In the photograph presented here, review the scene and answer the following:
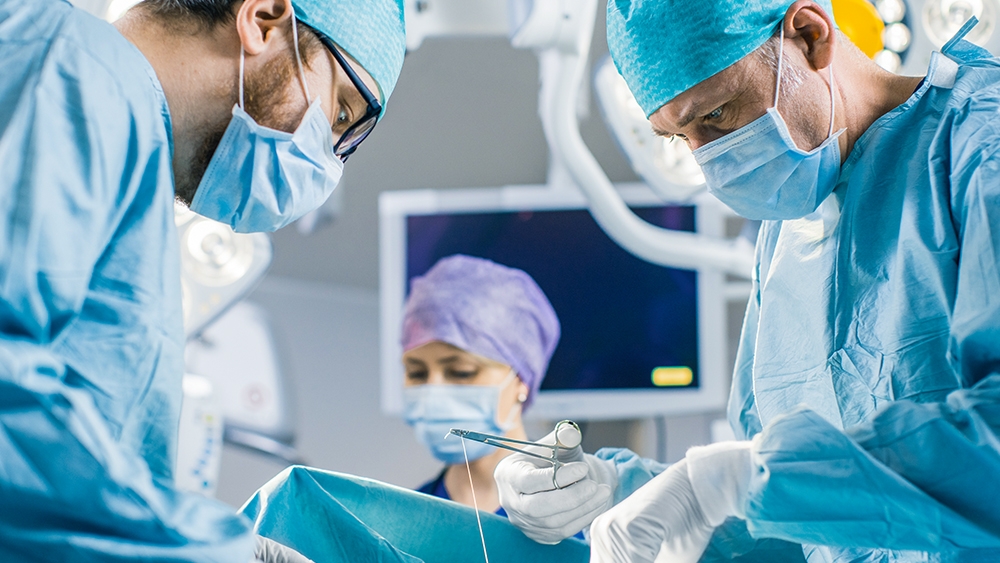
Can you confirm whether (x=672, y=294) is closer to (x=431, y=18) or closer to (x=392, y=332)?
(x=392, y=332)

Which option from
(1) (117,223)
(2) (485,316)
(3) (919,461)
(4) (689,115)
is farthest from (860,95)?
(2) (485,316)

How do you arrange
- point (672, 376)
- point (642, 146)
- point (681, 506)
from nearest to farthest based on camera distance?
point (681, 506) < point (642, 146) < point (672, 376)

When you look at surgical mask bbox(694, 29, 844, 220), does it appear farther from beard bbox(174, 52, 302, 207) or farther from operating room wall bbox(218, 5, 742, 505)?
operating room wall bbox(218, 5, 742, 505)

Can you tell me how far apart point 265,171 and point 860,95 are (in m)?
0.84

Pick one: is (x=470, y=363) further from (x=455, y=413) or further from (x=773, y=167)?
(x=773, y=167)

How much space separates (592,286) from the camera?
3125 mm

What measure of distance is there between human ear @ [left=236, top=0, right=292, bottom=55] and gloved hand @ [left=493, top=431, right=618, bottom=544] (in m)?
0.69

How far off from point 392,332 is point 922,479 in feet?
7.70

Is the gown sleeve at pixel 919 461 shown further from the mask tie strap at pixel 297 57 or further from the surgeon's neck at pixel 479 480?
the surgeon's neck at pixel 479 480

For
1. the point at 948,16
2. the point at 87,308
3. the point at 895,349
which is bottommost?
the point at 895,349

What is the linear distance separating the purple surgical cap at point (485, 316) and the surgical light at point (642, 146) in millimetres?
524

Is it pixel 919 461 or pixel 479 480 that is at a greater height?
pixel 919 461

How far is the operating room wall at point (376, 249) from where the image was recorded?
351cm

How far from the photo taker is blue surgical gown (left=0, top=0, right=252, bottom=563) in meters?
0.77
